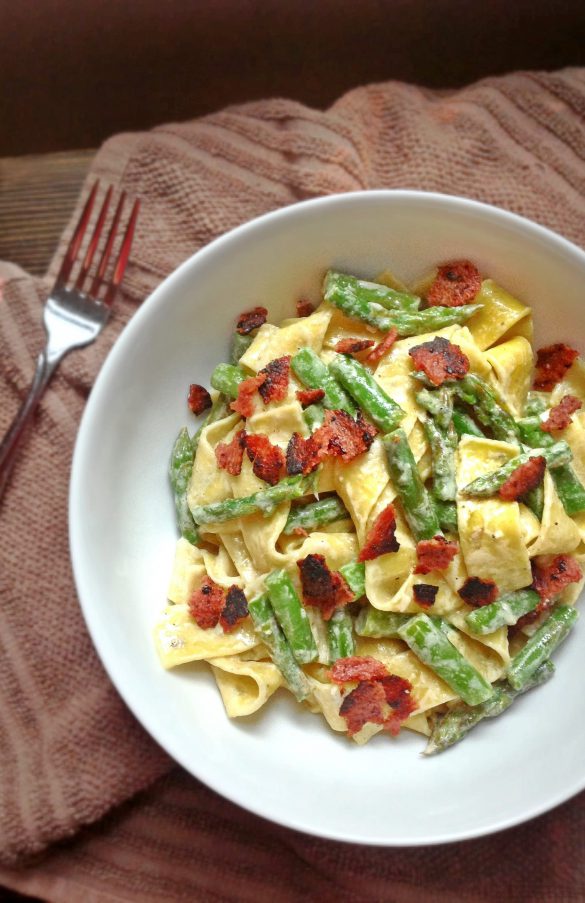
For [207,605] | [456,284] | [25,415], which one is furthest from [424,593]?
[25,415]

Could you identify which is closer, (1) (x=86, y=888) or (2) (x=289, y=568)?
(2) (x=289, y=568)

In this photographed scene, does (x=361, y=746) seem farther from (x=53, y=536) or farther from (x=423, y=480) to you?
(x=53, y=536)

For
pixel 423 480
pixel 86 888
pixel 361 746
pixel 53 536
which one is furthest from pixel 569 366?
pixel 86 888

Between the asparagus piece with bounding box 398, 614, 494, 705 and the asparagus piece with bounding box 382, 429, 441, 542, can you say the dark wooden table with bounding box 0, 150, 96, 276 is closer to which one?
the asparagus piece with bounding box 382, 429, 441, 542

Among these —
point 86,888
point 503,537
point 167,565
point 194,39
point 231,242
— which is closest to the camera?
point 503,537

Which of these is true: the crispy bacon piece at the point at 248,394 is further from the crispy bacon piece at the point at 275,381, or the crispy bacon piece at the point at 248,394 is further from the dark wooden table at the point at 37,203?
the dark wooden table at the point at 37,203
